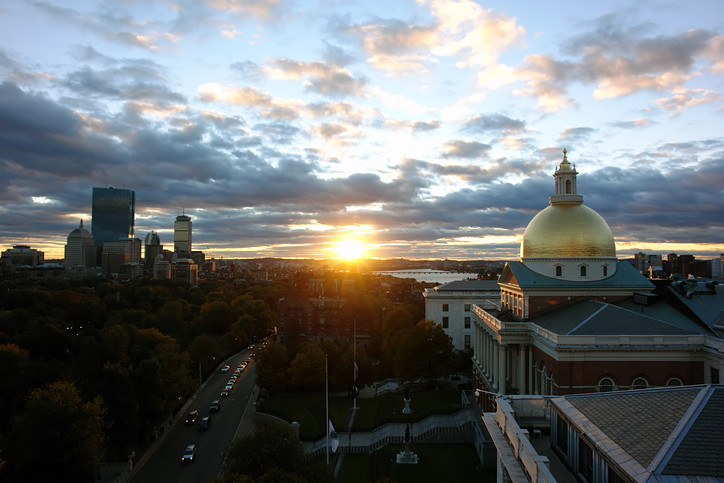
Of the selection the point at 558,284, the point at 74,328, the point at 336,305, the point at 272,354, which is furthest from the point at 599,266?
the point at 74,328

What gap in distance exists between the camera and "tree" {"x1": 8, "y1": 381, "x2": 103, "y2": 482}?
30.0 meters

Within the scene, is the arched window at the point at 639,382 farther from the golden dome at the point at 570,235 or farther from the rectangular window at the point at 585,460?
the rectangular window at the point at 585,460

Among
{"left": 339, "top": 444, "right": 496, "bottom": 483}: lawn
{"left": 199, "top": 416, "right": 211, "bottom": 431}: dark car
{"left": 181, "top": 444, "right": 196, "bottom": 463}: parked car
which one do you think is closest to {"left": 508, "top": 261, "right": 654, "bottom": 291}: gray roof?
{"left": 339, "top": 444, "right": 496, "bottom": 483}: lawn

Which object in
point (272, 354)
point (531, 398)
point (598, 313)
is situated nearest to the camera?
point (531, 398)

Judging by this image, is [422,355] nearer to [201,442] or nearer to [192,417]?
[201,442]

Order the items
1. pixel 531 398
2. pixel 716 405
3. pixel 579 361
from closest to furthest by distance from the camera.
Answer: pixel 716 405, pixel 531 398, pixel 579 361

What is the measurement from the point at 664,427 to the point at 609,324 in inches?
854

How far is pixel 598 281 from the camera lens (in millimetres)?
38812

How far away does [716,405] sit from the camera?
11008mm

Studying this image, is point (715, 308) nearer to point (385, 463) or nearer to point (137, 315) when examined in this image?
point (385, 463)

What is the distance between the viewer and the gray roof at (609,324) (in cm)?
2956

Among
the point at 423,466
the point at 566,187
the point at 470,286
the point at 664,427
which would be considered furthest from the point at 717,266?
the point at 664,427

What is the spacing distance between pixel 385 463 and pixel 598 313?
17669mm

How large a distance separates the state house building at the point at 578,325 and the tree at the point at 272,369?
68.6 feet
